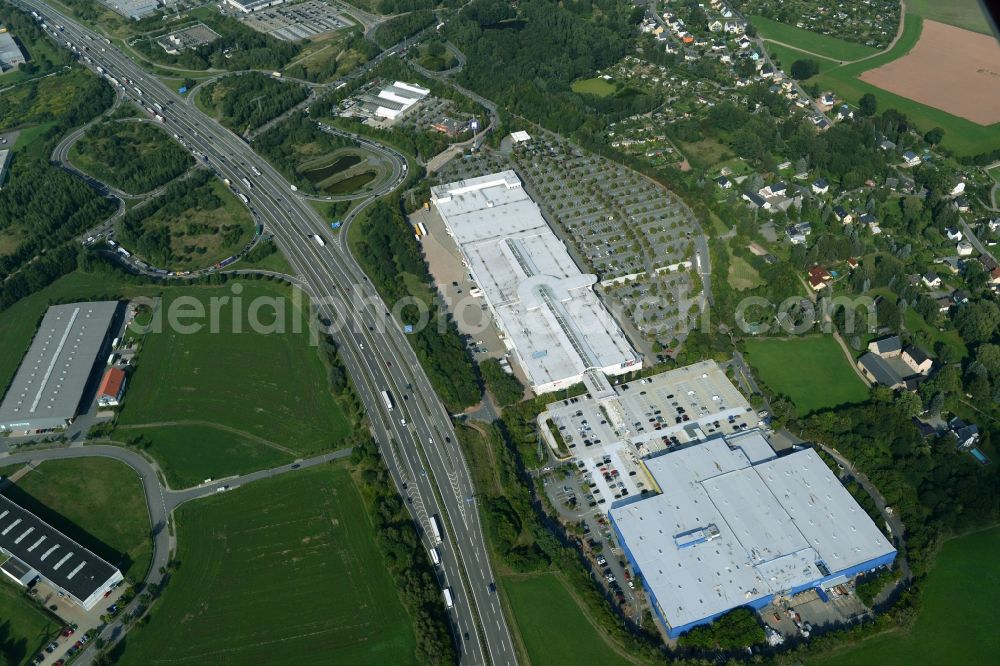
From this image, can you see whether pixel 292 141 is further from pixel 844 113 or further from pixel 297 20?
pixel 844 113

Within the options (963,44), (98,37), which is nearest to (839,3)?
(963,44)

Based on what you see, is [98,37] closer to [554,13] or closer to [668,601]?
[554,13]

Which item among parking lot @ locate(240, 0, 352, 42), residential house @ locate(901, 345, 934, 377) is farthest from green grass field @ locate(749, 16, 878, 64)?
parking lot @ locate(240, 0, 352, 42)

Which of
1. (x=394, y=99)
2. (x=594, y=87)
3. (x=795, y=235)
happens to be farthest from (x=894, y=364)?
(x=394, y=99)

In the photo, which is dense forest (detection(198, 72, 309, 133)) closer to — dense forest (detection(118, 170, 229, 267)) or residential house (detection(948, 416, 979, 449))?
Result: dense forest (detection(118, 170, 229, 267))

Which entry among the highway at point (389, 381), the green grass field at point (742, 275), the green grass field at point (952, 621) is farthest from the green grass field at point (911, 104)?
the highway at point (389, 381)

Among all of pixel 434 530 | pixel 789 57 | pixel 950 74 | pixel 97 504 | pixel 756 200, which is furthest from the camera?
pixel 789 57
